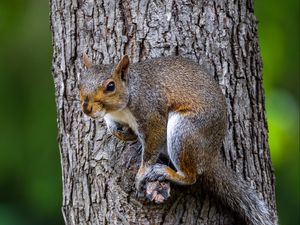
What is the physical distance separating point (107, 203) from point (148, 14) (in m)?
0.86

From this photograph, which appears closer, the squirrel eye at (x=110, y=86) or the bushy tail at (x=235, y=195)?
the squirrel eye at (x=110, y=86)

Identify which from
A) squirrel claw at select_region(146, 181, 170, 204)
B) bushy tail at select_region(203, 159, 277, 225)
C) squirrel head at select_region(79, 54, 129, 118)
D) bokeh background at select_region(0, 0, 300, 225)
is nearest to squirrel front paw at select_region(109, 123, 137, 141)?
squirrel head at select_region(79, 54, 129, 118)

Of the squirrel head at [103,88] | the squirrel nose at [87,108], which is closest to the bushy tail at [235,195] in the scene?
the squirrel head at [103,88]

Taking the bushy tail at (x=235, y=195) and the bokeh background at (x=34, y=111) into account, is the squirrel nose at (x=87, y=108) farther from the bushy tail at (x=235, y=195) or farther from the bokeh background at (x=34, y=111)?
the bokeh background at (x=34, y=111)

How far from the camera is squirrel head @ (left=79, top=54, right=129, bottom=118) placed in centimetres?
362

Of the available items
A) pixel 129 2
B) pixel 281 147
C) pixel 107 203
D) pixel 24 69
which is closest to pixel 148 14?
pixel 129 2

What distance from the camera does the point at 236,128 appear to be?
411cm

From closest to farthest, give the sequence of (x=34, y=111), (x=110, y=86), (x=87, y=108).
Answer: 1. (x=87, y=108)
2. (x=110, y=86)
3. (x=34, y=111)

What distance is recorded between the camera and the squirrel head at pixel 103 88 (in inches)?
143

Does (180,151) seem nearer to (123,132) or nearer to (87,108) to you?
(123,132)

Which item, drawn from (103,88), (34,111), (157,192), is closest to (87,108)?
(103,88)

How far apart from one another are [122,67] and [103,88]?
0.46 feet

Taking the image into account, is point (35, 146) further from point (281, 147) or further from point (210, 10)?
point (210, 10)

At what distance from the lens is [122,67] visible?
375cm
